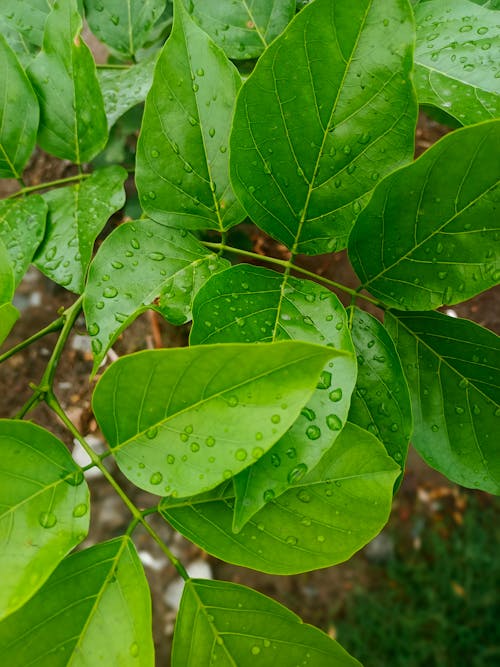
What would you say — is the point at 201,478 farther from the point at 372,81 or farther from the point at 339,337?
the point at 372,81

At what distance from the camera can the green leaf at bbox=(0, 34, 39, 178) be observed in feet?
2.89

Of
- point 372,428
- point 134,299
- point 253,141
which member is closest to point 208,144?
point 253,141

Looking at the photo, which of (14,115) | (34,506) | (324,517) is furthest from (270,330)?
(14,115)

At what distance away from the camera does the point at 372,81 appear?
2.06ft

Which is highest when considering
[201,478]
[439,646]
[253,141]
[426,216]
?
[253,141]

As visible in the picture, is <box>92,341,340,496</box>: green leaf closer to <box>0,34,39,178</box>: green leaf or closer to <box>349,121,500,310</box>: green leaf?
<box>349,121,500,310</box>: green leaf

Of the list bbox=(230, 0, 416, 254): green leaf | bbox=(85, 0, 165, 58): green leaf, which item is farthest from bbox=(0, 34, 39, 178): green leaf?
bbox=(230, 0, 416, 254): green leaf

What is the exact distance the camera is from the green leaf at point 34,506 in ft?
2.01

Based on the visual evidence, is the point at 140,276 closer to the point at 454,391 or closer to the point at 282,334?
the point at 282,334

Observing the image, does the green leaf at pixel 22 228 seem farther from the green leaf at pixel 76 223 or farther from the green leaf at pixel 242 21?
the green leaf at pixel 242 21

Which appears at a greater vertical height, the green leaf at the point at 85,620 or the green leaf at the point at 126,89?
the green leaf at the point at 126,89

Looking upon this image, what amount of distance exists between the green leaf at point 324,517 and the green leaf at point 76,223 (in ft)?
1.47

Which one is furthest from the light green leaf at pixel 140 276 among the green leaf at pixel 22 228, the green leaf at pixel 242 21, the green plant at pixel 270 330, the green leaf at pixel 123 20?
the green leaf at pixel 123 20

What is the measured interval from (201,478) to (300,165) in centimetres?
39
